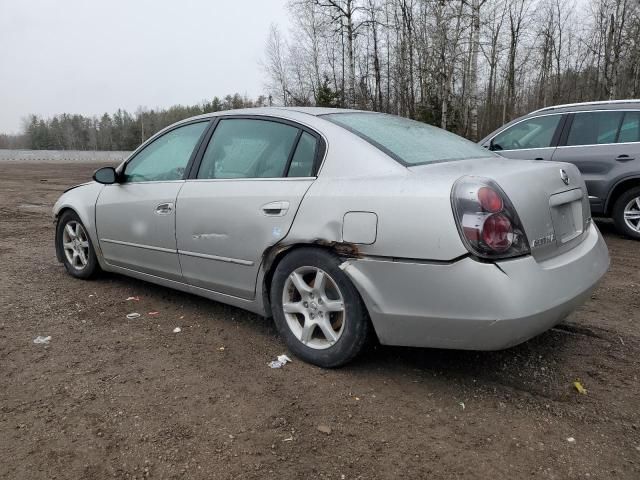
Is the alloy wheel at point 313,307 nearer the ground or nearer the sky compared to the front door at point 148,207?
nearer the ground

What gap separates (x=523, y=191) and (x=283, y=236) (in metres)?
1.32

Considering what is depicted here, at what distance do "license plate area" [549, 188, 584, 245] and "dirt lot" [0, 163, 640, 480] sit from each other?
0.77 m

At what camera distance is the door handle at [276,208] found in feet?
10.1

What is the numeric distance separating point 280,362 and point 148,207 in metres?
1.68

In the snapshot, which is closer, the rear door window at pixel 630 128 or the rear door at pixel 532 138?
the rear door window at pixel 630 128

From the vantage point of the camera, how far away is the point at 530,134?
7414 millimetres

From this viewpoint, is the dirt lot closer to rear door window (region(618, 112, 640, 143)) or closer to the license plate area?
the license plate area

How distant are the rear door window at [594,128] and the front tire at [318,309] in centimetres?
554

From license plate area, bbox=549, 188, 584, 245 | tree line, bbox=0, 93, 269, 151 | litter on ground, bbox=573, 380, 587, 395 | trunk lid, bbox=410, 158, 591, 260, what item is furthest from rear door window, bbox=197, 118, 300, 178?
tree line, bbox=0, 93, 269, 151

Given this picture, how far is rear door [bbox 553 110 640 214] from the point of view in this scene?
661 centimetres

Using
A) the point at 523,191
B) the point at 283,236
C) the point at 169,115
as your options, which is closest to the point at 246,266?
the point at 283,236

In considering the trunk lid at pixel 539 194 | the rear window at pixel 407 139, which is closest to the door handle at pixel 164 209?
the rear window at pixel 407 139

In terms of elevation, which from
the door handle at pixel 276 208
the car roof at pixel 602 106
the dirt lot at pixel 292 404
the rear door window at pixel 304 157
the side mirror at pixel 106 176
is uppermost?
the car roof at pixel 602 106

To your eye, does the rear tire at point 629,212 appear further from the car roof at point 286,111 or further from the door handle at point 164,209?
the door handle at point 164,209
